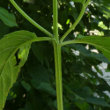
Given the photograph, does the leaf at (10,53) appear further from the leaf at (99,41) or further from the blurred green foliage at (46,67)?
the blurred green foliage at (46,67)

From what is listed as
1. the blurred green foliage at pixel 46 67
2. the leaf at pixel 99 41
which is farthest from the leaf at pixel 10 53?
the blurred green foliage at pixel 46 67

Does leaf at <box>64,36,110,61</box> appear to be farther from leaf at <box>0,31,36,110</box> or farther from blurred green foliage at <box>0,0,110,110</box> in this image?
blurred green foliage at <box>0,0,110,110</box>

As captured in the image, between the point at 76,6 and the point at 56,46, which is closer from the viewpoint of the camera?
the point at 56,46

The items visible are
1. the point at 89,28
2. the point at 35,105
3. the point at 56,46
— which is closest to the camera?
the point at 56,46

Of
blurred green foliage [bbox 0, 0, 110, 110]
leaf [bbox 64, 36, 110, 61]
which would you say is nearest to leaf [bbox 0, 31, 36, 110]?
leaf [bbox 64, 36, 110, 61]

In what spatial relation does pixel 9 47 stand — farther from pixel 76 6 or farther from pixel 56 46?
pixel 76 6

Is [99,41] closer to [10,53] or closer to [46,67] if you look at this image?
[10,53]

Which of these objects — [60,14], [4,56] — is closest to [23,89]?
[60,14]

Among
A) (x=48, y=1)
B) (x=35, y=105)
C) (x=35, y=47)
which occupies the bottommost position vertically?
(x=35, y=105)
